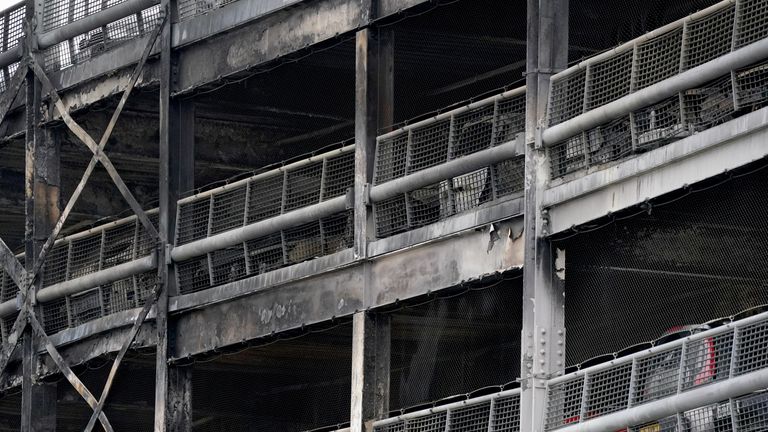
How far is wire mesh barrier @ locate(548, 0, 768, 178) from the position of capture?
22109 millimetres

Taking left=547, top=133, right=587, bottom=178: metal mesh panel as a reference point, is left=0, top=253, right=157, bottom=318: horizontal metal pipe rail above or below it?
above

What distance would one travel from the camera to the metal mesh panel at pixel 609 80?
78.4ft

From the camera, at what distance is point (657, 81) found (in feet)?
76.4

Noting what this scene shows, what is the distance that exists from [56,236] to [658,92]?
39.3ft

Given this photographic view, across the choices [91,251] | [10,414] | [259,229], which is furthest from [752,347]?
[10,414]

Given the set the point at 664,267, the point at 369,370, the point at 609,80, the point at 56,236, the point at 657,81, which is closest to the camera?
the point at 657,81

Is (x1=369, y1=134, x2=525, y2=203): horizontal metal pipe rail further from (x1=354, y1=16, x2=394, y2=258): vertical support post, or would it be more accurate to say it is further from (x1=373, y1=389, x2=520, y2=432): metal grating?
(x1=373, y1=389, x2=520, y2=432): metal grating

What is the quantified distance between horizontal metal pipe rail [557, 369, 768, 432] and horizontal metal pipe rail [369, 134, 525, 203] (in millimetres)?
3530

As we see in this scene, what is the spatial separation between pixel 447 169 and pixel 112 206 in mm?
11245

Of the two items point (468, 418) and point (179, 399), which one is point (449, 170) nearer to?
point (468, 418)

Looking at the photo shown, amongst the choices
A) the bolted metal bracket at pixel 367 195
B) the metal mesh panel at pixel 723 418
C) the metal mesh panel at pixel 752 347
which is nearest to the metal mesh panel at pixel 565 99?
the bolted metal bracket at pixel 367 195

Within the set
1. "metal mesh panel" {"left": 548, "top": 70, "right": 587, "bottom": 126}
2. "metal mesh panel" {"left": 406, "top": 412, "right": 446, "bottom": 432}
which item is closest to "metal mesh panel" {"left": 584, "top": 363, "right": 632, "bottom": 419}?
"metal mesh panel" {"left": 406, "top": 412, "right": 446, "bottom": 432}

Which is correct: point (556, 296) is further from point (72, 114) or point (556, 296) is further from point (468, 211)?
point (72, 114)

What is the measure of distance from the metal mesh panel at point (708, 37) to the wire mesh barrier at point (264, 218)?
6.08m
